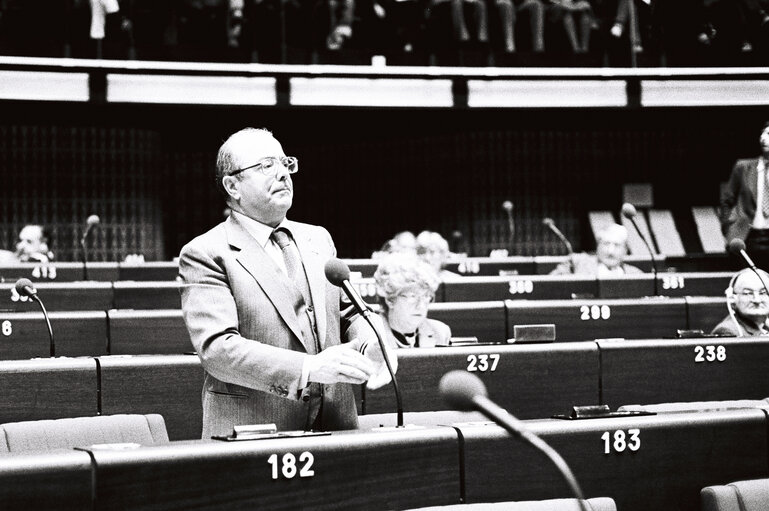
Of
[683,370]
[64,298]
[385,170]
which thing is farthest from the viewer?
[385,170]

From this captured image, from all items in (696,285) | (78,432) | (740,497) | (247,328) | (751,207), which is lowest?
(740,497)

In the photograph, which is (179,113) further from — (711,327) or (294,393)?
(294,393)

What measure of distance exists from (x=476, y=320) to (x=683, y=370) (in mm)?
1326

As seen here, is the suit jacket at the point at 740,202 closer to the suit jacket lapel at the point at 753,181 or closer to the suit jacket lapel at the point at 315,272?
Answer: the suit jacket lapel at the point at 753,181

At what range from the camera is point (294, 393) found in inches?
92.7

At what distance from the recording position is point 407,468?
2238mm

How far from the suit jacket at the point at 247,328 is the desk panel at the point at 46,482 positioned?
502 mm

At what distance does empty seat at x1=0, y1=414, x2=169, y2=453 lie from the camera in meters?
2.72

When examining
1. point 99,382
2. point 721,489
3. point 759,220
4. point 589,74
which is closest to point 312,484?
point 721,489

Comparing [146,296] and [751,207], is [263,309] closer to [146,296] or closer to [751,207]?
[146,296]

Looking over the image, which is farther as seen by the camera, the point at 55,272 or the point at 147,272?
the point at 147,272

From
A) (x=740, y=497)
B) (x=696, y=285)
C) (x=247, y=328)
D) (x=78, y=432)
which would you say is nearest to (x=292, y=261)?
(x=247, y=328)

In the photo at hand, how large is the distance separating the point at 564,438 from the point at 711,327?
358cm

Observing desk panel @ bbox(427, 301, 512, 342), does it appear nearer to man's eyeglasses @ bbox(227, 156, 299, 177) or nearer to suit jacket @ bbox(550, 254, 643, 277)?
man's eyeglasses @ bbox(227, 156, 299, 177)
